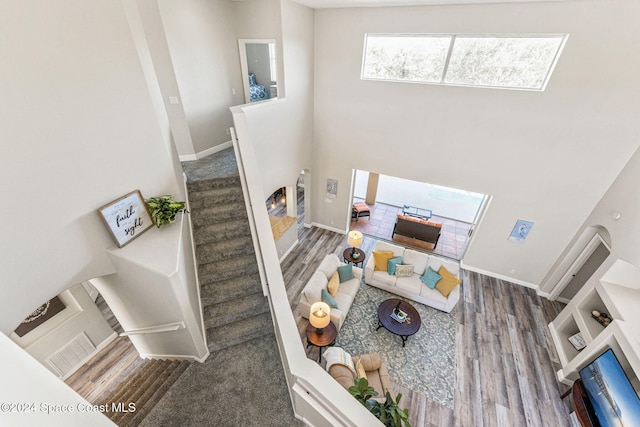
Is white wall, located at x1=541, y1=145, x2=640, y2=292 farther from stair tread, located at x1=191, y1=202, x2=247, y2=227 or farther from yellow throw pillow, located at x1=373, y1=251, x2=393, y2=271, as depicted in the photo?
stair tread, located at x1=191, y1=202, x2=247, y2=227

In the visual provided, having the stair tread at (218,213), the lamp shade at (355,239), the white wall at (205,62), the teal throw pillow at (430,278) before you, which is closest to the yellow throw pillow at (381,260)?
the lamp shade at (355,239)

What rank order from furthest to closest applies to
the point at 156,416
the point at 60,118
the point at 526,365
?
the point at 526,365 < the point at 156,416 < the point at 60,118

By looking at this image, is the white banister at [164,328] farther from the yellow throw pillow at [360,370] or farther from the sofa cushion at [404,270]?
the sofa cushion at [404,270]

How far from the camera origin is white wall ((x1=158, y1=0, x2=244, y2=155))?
4898 mm

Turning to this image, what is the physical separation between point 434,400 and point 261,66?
8833mm

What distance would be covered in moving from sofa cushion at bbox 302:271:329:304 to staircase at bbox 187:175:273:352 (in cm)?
131

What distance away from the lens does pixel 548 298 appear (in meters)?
6.65

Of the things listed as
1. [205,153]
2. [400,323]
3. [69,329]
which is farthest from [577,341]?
[69,329]

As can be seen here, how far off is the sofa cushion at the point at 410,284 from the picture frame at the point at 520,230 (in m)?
2.72

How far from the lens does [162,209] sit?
3.60 meters

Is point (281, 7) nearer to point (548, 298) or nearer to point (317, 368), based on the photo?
point (317, 368)

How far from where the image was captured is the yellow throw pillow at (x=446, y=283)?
5993 millimetres

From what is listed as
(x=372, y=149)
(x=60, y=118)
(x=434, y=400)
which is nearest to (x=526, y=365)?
(x=434, y=400)

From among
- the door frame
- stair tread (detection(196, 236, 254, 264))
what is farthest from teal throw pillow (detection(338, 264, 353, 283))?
the door frame
